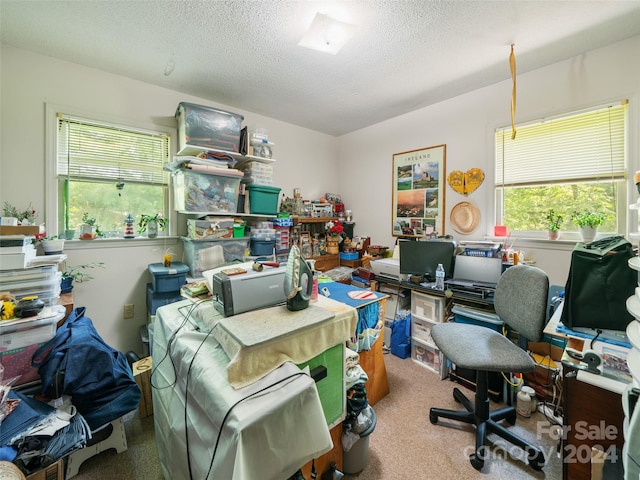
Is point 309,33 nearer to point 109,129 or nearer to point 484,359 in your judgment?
point 109,129

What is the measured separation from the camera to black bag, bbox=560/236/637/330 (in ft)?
3.84

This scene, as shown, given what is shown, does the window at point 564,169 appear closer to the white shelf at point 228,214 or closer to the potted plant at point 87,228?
the white shelf at point 228,214

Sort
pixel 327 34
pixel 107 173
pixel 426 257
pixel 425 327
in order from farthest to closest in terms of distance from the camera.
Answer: pixel 426 257
pixel 425 327
pixel 107 173
pixel 327 34

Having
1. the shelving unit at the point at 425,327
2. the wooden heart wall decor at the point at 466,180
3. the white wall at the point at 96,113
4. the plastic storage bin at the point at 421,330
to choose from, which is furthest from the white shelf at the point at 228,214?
the wooden heart wall decor at the point at 466,180

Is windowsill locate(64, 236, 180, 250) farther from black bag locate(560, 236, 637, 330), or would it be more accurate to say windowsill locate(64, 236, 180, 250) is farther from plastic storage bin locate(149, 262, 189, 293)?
black bag locate(560, 236, 637, 330)

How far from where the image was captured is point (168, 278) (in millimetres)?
2186

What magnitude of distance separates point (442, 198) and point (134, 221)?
9.95 ft

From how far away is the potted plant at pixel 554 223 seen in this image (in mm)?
2100

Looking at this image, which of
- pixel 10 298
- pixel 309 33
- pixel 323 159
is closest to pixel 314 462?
pixel 10 298

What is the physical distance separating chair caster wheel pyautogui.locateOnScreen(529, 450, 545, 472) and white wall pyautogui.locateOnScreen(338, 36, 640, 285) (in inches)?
52.4

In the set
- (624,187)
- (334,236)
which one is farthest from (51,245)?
(624,187)

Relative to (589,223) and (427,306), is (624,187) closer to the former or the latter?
(589,223)

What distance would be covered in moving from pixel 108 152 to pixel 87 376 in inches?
72.6

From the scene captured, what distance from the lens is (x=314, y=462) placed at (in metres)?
1.11
